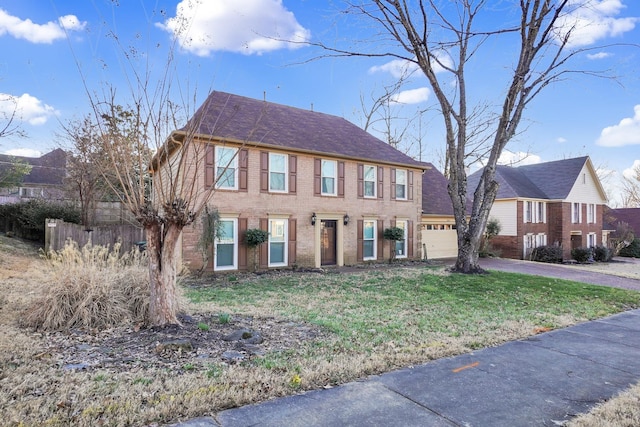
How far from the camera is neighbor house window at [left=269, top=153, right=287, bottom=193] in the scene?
1419 centimetres

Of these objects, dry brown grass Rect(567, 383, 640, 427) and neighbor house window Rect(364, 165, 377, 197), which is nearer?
dry brown grass Rect(567, 383, 640, 427)

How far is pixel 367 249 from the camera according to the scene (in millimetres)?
16750

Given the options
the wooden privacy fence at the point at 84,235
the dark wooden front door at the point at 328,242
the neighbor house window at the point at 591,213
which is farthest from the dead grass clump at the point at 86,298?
the neighbor house window at the point at 591,213

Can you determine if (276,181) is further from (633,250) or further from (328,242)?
(633,250)

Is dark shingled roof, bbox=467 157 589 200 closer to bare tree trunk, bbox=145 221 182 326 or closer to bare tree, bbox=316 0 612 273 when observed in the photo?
bare tree, bbox=316 0 612 273

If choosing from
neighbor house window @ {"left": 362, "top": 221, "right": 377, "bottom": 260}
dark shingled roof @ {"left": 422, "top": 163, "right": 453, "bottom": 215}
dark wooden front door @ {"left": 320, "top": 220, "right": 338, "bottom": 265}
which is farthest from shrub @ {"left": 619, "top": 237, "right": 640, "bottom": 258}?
dark wooden front door @ {"left": 320, "top": 220, "right": 338, "bottom": 265}

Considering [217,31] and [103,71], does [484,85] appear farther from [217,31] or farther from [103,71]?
[103,71]

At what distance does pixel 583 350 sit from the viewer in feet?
16.5

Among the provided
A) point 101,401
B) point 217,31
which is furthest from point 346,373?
point 217,31

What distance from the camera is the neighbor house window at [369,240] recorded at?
54.5 ft

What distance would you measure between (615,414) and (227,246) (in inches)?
459

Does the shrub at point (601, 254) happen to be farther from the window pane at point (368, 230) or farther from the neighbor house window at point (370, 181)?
the neighbor house window at point (370, 181)

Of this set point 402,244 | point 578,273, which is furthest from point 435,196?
point 578,273

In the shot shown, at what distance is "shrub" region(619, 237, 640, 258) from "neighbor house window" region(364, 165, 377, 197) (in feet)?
97.7
